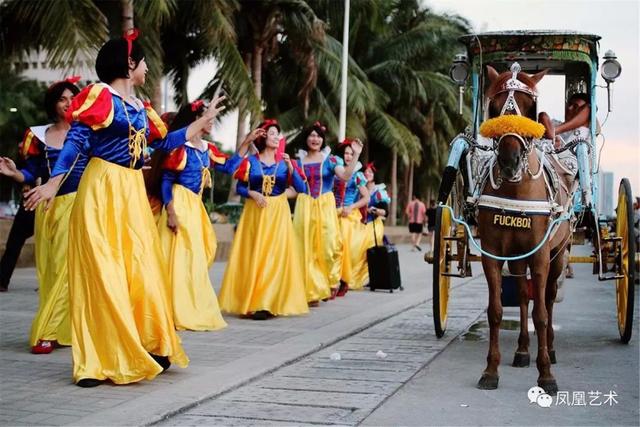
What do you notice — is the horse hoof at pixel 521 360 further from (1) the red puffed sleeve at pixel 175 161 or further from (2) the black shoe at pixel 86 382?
(1) the red puffed sleeve at pixel 175 161

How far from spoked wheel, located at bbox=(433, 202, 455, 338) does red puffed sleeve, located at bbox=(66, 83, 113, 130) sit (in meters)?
3.38

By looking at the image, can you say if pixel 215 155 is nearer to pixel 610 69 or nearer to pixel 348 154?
pixel 348 154

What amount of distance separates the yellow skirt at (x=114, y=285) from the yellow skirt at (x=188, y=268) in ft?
8.75

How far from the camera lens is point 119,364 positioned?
662 cm

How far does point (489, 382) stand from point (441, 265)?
245 cm

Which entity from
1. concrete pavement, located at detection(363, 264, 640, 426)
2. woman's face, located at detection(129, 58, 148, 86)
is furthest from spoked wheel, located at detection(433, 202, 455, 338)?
woman's face, located at detection(129, 58, 148, 86)

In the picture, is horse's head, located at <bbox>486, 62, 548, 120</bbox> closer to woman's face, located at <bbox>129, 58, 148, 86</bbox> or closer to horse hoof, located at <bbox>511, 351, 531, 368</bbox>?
horse hoof, located at <bbox>511, 351, 531, 368</bbox>

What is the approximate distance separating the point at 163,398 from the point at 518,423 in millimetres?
2296

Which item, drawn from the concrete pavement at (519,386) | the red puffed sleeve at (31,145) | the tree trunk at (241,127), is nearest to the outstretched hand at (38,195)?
the concrete pavement at (519,386)

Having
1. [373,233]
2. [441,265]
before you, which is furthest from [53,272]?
[373,233]

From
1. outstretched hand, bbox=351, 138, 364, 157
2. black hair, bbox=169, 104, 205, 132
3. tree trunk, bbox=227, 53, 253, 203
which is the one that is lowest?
outstretched hand, bbox=351, 138, 364, 157

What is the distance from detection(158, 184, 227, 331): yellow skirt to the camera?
9.61 meters

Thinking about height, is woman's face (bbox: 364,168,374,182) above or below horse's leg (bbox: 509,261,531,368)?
above

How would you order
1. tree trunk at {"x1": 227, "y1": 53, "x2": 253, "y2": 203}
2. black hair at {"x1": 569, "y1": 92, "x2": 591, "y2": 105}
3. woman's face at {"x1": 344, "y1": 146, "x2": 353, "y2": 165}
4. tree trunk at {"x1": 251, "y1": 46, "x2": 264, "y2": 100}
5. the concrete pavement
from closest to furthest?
the concrete pavement < black hair at {"x1": 569, "y1": 92, "x2": 591, "y2": 105} < woman's face at {"x1": 344, "y1": 146, "x2": 353, "y2": 165} < tree trunk at {"x1": 227, "y1": 53, "x2": 253, "y2": 203} < tree trunk at {"x1": 251, "y1": 46, "x2": 264, "y2": 100}
